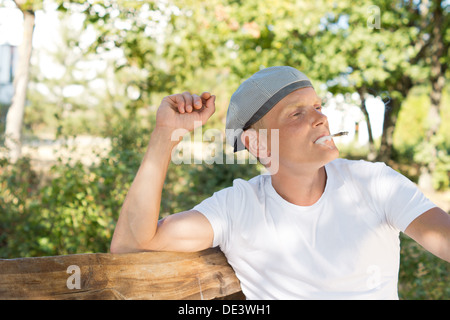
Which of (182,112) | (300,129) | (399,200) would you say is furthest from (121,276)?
(399,200)

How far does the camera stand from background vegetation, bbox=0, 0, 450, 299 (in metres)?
3.38

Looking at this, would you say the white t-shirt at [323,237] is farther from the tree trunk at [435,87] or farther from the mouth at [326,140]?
the tree trunk at [435,87]

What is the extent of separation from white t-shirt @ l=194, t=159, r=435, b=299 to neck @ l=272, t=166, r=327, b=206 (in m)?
0.04

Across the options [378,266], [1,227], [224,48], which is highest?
[224,48]

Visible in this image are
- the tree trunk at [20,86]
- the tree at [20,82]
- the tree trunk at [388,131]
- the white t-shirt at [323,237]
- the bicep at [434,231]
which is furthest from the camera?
the tree trunk at [388,131]

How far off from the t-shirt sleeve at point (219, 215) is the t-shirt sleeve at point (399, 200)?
595mm

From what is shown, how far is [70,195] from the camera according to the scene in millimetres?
3395

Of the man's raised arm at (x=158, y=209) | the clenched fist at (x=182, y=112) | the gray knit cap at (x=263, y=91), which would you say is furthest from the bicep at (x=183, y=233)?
the gray knit cap at (x=263, y=91)

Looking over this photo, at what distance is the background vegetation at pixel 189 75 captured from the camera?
11.1ft

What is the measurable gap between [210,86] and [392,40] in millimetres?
8272

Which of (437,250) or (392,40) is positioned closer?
(437,250)

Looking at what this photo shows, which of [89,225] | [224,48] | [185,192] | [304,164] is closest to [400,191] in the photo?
[304,164]

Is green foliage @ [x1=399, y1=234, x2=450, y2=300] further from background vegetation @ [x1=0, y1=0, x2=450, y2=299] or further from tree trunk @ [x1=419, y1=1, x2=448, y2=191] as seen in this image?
tree trunk @ [x1=419, y1=1, x2=448, y2=191]
